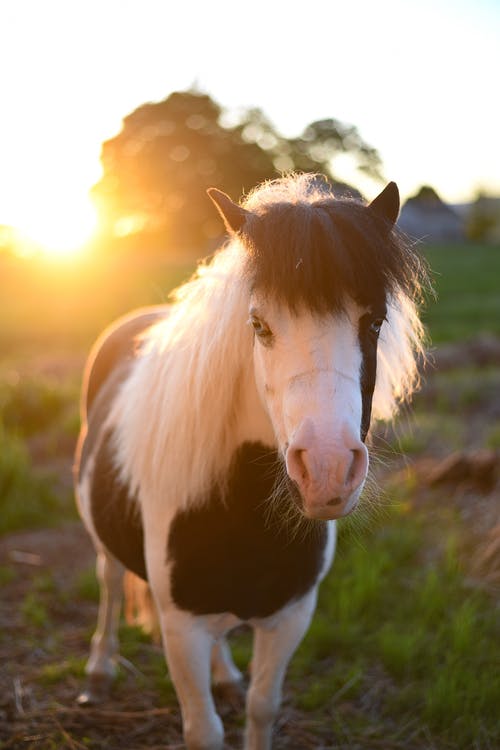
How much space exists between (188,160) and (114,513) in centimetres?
567

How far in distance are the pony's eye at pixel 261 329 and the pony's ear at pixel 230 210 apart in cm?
28

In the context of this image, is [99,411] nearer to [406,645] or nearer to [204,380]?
[204,380]

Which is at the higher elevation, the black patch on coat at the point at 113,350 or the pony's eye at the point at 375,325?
the black patch on coat at the point at 113,350

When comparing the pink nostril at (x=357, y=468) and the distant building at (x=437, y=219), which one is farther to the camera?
the distant building at (x=437, y=219)

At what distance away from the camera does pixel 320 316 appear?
4.78ft

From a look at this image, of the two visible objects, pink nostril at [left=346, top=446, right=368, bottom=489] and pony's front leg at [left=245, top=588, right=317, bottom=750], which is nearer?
pink nostril at [left=346, top=446, right=368, bottom=489]

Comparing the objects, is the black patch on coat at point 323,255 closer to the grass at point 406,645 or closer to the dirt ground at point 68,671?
the grass at point 406,645

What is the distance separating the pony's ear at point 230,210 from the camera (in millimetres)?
1646

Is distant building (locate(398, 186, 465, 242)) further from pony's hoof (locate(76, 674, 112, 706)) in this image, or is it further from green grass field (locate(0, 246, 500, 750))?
pony's hoof (locate(76, 674, 112, 706))

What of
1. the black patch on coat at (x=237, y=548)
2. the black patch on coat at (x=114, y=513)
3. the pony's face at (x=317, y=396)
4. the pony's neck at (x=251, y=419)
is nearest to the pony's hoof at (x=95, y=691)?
the black patch on coat at (x=114, y=513)

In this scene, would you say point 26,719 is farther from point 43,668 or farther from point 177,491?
point 177,491

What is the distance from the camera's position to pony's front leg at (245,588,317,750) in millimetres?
2125

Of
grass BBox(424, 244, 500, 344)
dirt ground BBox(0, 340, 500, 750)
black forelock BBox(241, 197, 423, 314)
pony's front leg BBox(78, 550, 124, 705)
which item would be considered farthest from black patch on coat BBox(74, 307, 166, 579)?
grass BBox(424, 244, 500, 344)

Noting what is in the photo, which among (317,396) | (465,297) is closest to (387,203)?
(317,396)
